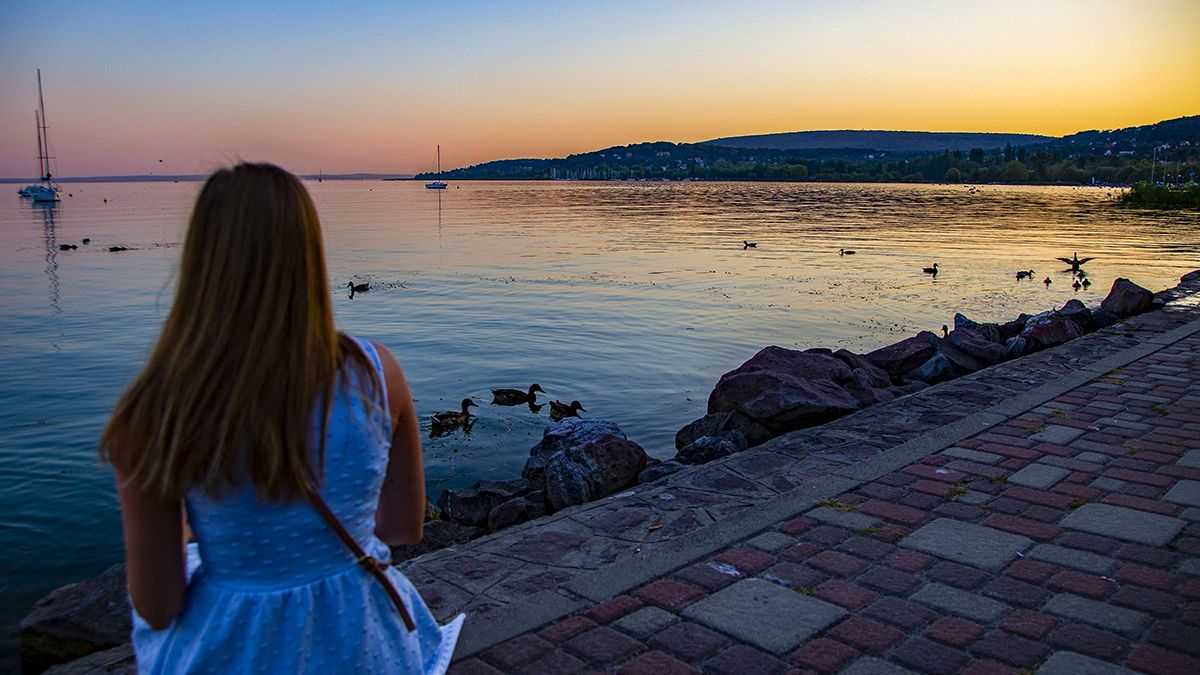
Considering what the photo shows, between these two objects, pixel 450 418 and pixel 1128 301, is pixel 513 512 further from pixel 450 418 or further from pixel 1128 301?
pixel 1128 301

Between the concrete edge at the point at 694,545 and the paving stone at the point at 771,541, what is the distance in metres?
0.06

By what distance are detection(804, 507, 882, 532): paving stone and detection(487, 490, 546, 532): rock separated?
7.38 ft

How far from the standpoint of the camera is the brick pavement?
3.35 m

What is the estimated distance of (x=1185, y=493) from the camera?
508 cm

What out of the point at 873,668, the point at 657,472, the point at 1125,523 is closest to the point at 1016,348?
the point at 657,472

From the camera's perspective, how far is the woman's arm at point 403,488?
2.07 m

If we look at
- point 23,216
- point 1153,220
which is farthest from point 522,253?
point 23,216

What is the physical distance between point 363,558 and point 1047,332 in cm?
1078

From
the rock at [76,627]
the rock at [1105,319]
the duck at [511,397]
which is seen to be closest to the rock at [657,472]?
the rock at [76,627]

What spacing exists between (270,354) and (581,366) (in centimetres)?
1201

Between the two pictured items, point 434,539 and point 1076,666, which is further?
point 434,539

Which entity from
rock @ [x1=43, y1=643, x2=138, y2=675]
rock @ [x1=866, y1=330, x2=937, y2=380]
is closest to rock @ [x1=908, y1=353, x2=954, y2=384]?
rock @ [x1=866, y1=330, x2=937, y2=380]

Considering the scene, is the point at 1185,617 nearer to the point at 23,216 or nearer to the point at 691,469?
the point at 691,469

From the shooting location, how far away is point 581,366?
540 inches
